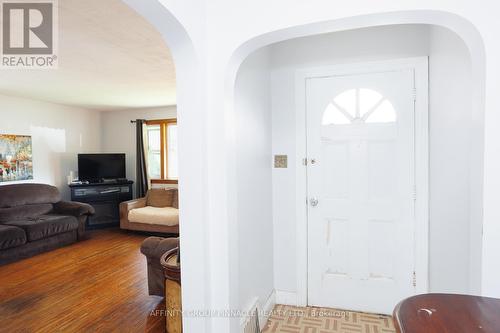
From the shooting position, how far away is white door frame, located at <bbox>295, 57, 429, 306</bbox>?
2.43 metres

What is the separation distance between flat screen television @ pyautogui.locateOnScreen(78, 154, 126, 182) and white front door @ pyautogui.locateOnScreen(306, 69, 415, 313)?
4.78 meters

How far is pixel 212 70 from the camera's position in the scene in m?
1.75

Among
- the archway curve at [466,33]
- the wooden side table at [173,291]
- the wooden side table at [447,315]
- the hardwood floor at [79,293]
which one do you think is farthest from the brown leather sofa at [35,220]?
the wooden side table at [447,315]

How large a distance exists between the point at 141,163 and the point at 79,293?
11.1 feet

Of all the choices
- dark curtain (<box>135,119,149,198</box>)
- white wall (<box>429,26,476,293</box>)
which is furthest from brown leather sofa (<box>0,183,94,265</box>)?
white wall (<box>429,26,476,293</box>)

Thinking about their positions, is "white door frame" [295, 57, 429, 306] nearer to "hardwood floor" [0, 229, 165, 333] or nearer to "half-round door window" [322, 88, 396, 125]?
"half-round door window" [322, 88, 396, 125]

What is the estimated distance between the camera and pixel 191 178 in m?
1.71

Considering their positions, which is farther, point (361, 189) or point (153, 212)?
point (153, 212)

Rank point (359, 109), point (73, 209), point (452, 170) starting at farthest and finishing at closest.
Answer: point (73, 209) < point (359, 109) < point (452, 170)

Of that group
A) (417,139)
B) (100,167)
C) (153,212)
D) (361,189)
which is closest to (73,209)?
(100,167)

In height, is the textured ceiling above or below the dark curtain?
above

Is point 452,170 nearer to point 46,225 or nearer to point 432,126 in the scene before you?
point 432,126

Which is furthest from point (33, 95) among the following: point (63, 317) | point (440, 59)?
point (440, 59)

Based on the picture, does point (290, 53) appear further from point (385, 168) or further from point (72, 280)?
point (72, 280)
